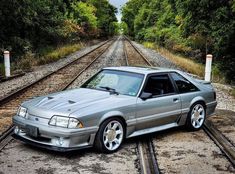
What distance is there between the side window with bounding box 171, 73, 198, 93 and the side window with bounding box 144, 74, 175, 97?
223 mm

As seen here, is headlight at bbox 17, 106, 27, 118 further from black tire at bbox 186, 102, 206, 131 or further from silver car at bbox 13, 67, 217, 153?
black tire at bbox 186, 102, 206, 131

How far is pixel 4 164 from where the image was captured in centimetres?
629

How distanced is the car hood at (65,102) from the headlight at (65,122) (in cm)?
7

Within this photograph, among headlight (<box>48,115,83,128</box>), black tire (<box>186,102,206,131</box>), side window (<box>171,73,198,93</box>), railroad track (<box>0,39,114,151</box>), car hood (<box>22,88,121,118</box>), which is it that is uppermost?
side window (<box>171,73,198,93</box>)

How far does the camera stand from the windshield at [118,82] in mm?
7850

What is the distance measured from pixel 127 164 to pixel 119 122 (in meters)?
0.94

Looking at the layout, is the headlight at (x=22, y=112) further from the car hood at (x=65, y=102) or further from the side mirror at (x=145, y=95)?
the side mirror at (x=145, y=95)

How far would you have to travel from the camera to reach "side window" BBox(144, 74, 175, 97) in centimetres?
802

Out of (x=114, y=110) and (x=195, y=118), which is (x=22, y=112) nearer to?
(x=114, y=110)

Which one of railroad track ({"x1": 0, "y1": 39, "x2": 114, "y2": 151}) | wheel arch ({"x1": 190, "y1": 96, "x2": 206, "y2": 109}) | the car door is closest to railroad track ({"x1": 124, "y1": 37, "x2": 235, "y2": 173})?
the car door

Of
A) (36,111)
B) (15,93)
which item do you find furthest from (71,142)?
(15,93)

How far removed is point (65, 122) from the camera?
6656mm

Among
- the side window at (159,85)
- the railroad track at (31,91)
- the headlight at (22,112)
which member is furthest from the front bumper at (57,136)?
the side window at (159,85)

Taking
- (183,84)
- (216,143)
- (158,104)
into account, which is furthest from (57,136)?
(183,84)
